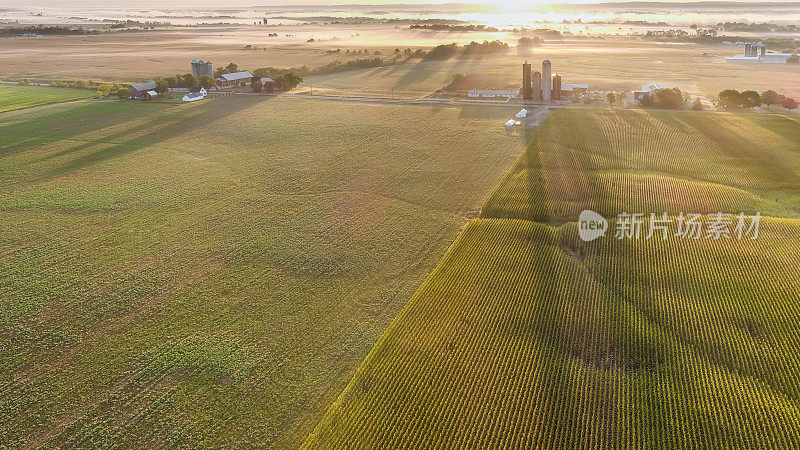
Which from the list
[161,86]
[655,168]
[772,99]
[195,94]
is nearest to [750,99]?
[772,99]

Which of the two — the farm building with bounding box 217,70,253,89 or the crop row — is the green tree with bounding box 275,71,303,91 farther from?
the crop row

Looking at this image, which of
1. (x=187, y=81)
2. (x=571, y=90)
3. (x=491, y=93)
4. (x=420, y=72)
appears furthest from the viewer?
(x=420, y=72)

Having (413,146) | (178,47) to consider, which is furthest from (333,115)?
(178,47)

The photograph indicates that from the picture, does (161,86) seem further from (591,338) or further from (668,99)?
(591,338)

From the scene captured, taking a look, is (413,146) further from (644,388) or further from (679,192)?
(644,388)

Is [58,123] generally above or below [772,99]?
above

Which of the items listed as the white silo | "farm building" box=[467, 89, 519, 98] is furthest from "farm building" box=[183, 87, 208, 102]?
the white silo
